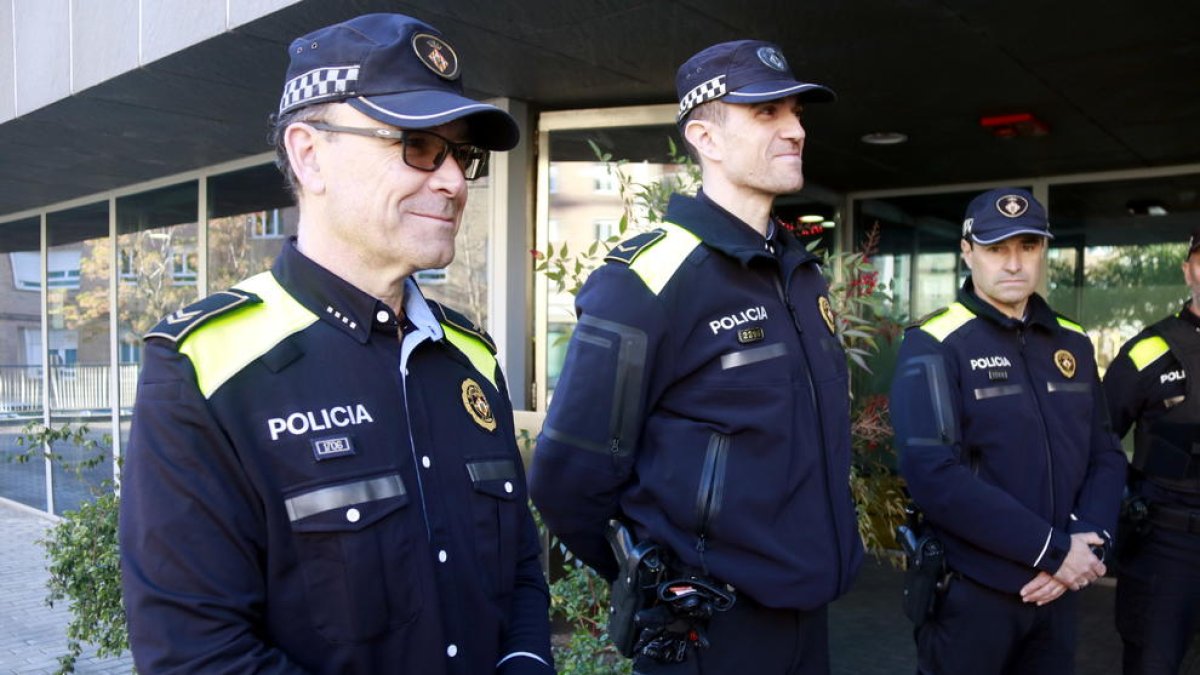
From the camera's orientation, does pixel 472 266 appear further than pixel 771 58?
Yes

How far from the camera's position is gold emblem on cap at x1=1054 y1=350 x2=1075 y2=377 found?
290 cm

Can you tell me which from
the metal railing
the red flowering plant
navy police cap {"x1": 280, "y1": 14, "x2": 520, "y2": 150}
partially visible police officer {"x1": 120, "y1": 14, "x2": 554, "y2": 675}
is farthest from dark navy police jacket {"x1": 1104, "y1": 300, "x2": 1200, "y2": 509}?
the metal railing

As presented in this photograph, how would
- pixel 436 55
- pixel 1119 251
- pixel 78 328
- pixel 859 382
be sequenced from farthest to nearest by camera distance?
pixel 78 328
pixel 1119 251
pixel 859 382
pixel 436 55

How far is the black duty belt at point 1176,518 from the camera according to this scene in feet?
11.0

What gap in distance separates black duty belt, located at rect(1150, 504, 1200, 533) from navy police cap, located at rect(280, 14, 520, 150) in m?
3.23

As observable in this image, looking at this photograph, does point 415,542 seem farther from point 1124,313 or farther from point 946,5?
point 1124,313

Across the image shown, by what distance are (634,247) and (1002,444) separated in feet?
4.66

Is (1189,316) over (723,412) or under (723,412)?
over

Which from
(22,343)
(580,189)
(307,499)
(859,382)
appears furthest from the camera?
(22,343)

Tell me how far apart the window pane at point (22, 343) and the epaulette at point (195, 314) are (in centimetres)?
1055

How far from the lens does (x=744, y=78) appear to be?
2.13 metres

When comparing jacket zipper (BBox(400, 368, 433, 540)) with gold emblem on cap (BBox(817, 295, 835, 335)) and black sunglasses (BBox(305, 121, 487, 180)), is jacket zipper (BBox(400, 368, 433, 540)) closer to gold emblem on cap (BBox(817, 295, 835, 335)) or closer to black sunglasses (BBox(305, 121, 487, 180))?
black sunglasses (BBox(305, 121, 487, 180))

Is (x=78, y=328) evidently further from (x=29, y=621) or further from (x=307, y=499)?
(x=307, y=499)

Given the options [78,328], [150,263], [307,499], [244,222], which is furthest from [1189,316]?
[78,328]
